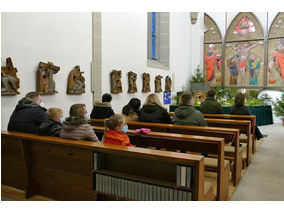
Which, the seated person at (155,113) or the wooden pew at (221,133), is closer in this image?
the wooden pew at (221,133)

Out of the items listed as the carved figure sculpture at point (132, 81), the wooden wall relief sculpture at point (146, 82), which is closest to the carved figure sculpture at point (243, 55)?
the wooden wall relief sculpture at point (146, 82)

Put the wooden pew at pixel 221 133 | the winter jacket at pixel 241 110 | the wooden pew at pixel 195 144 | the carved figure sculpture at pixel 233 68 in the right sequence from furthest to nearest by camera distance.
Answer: the carved figure sculpture at pixel 233 68 < the winter jacket at pixel 241 110 < the wooden pew at pixel 221 133 < the wooden pew at pixel 195 144

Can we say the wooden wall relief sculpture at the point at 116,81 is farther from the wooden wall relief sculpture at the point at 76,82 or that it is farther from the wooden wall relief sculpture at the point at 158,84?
the wooden wall relief sculpture at the point at 158,84

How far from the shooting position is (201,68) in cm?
1374

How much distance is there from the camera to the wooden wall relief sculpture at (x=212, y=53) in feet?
44.4

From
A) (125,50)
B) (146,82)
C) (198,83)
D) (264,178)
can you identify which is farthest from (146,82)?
(264,178)

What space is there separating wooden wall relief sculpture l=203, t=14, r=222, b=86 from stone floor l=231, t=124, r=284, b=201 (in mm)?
7704

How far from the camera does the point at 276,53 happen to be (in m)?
12.1

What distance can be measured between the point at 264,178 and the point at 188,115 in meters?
1.58

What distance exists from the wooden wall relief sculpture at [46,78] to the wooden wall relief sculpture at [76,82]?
48 centimetres

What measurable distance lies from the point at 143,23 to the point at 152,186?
24.6 feet

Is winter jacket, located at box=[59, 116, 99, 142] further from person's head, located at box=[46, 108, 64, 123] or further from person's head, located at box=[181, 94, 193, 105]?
person's head, located at box=[181, 94, 193, 105]

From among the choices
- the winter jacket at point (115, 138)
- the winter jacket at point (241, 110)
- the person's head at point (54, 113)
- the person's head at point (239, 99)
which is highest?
the person's head at point (239, 99)

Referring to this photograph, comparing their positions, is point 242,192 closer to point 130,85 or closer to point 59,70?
point 59,70
